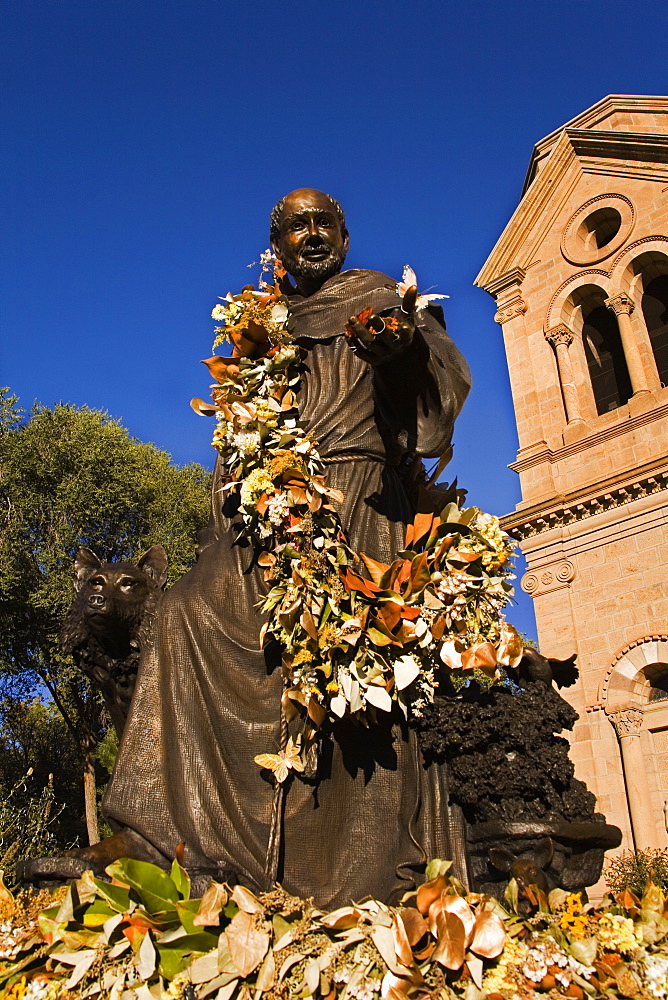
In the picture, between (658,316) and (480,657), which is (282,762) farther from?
(658,316)

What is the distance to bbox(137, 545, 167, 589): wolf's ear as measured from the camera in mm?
4160

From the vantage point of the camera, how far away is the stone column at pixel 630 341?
20484mm

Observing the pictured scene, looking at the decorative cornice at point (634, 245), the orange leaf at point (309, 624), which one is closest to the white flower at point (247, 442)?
the orange leaf at point (309, 624)

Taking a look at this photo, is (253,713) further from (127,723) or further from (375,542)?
(375,542)

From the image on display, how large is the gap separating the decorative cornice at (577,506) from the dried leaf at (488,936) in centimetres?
Answer: 1698

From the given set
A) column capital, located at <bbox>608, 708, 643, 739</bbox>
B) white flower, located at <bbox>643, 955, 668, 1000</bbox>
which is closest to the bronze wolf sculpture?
white flower, located at <bbox>643, 955, 668, 1000</bbox>

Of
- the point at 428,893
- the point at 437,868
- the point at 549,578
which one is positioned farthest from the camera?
the point at 549,578

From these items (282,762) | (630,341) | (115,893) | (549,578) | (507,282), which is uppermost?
(507,282)

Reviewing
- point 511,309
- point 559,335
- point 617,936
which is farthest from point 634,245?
point 617,936

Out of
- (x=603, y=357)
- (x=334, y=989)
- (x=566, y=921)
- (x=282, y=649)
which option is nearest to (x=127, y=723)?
(x=282, y=649)

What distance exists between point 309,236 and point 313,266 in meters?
0.16

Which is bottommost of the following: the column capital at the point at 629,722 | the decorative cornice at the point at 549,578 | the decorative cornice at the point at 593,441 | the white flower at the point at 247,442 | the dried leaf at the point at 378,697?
the dried leaf at the point at 378,697

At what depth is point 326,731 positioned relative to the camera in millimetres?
3523

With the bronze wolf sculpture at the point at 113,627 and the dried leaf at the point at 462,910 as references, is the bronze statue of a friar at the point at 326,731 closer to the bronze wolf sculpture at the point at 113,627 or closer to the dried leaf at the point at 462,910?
the bronze wolf sculpture at the point at 113,627
